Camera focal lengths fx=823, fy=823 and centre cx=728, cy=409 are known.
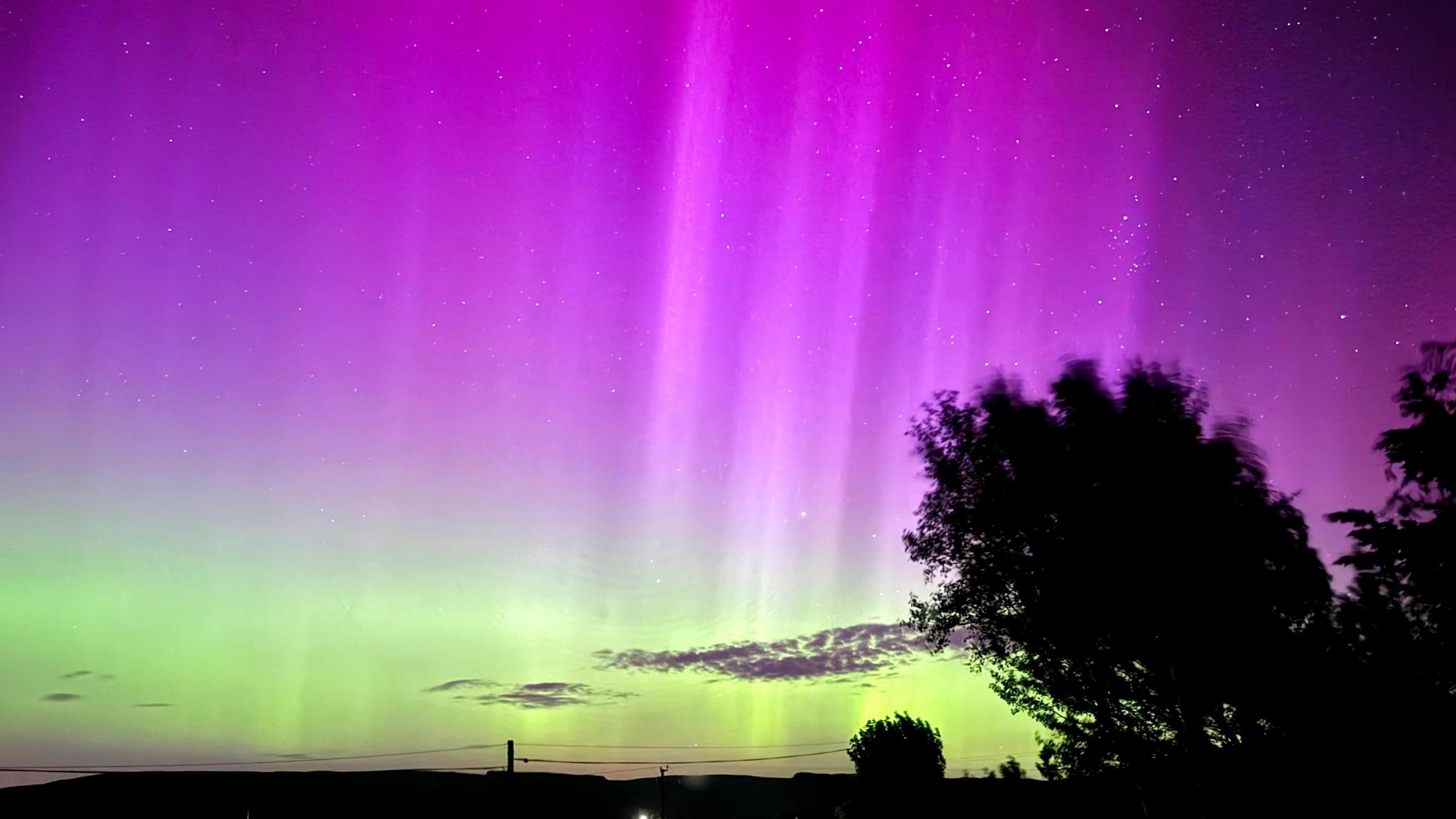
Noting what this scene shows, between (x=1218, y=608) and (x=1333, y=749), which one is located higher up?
(x=1218, y=608)

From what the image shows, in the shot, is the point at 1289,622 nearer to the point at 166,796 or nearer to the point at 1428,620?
the point at 1428,620

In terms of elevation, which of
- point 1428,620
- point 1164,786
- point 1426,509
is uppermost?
point 1426,509

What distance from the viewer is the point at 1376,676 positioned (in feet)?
65.9

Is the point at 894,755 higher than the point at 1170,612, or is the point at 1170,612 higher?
the point at 1170,612

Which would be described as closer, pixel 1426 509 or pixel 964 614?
pixel 1426 509

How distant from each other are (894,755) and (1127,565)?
54.1m

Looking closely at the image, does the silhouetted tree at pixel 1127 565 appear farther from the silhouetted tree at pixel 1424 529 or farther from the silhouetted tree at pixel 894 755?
the silhouetted tree at pixel 894 755

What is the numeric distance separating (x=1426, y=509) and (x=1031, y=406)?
923 cm

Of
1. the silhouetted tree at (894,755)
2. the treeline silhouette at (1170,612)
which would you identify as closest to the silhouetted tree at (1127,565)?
the treeline silhouette at (1170,612)

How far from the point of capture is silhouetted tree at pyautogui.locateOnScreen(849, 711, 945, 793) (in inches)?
2645

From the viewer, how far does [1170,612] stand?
21.2 meters

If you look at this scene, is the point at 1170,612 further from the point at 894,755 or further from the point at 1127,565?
the point at 894,755

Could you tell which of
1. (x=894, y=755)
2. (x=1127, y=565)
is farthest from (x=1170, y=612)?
(x=894, y=755)

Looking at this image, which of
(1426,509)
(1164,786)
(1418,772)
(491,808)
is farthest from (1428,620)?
(491,808)
